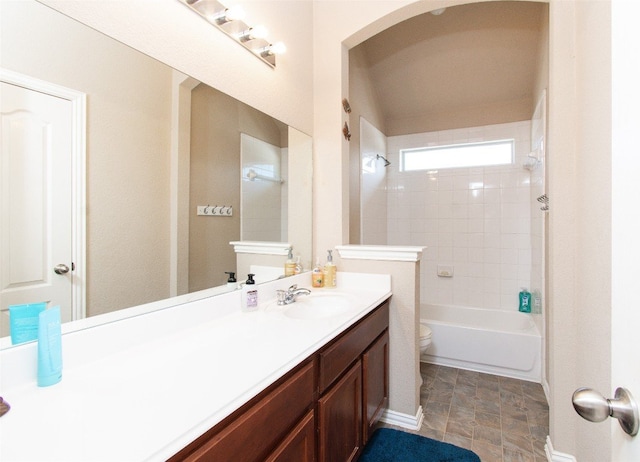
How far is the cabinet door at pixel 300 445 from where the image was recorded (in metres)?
0.87

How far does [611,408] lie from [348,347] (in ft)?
3.08

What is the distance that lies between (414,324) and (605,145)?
125cm

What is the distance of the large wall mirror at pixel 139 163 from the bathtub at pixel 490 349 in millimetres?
2122

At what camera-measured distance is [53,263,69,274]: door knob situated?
90 cm

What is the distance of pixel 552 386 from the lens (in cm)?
161

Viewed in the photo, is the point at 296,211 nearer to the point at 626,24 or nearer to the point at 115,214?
the point at 115,214

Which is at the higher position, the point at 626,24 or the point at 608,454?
the point at 626,24

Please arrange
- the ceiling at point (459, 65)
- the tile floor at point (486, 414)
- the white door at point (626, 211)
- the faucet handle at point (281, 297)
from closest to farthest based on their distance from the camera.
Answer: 1. the white door at point (626, 211)
2. the faucet handle at point (281, 297)
3. the tile floor at point (486, 414)
4. the ceiling at point (459, 65)

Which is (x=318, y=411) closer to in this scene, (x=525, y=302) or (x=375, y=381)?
(x=375, y=381)

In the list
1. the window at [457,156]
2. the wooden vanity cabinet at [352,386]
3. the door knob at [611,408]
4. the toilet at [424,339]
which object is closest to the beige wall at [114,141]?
the wooden vanity cabinet at [352,386]

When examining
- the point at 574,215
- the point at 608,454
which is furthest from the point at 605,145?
the point at 608,454

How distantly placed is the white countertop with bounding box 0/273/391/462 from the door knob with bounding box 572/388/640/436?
647mm

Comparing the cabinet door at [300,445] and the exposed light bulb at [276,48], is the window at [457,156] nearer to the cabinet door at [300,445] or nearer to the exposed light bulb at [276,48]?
the exposed light bulb at [276,48]

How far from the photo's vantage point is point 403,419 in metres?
1.91
